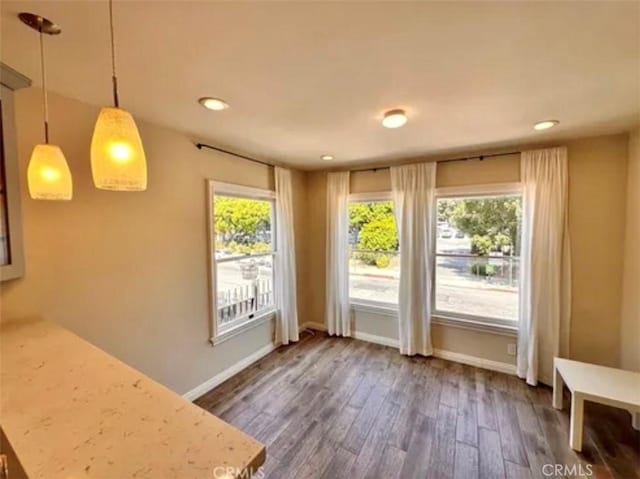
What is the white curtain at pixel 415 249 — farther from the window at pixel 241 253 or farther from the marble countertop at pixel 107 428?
the marble countertop at pixel 107 428

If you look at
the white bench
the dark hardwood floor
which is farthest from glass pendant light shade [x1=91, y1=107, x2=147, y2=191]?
the white bench

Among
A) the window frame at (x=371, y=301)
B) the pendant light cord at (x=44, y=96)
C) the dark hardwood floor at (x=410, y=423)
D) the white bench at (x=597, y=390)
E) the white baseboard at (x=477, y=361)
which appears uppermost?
the pendant light cord at (x=44, y=96)

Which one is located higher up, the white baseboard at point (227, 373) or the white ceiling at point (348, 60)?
the white ceiling at point (348, 60)

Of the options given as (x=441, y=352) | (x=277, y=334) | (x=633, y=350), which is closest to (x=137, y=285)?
(x=277, y=334)

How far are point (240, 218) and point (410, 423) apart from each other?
8.42ft

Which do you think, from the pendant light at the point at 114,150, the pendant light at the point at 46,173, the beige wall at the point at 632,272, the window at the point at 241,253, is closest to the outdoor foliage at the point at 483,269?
the beige wall at the point at 632,272

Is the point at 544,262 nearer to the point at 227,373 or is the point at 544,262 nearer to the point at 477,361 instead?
the point at 477,361

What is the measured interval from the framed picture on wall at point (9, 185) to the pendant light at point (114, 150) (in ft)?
3.60

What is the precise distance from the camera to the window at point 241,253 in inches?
119

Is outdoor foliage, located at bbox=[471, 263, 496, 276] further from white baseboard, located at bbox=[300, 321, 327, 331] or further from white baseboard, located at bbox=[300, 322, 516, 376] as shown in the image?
white baseboard, located at bbox=[300, 321, 327, 331]

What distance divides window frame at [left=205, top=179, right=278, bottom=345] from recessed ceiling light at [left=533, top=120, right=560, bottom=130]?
8.79ft

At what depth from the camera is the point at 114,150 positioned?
95 centimetres

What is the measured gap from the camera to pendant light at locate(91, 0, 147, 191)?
94 cm

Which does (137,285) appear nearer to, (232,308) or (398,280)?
(232,308)
